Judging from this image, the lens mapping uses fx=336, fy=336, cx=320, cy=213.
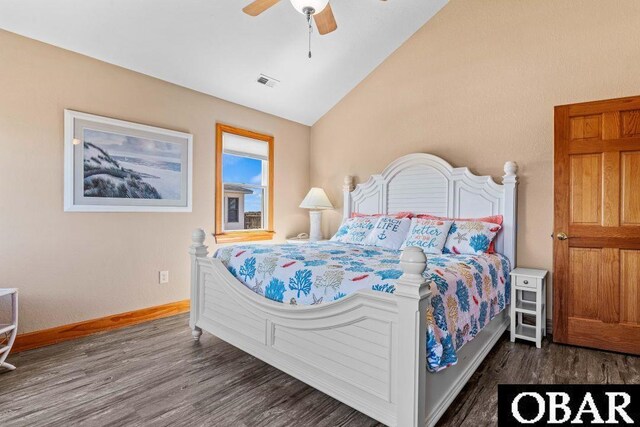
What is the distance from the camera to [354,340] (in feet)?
5.90

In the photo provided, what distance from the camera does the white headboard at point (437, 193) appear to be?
316 centimetres

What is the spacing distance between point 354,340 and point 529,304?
208cm

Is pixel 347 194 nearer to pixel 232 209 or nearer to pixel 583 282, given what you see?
pixel 232 209

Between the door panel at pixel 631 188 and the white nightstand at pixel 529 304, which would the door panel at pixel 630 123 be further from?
the white nightstand at pixel 529 304

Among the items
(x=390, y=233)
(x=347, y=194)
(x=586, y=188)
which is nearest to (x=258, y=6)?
(x=390, y=233)

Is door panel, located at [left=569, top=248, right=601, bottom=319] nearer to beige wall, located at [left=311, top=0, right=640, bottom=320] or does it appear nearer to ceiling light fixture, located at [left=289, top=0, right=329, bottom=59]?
beige wall, located at [left=311, top=0, right=640, bottom=320]

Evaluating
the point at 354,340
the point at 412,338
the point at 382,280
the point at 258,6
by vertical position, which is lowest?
the point at 354,340

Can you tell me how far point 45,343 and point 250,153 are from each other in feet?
8.96

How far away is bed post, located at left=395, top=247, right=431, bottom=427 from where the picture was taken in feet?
4.96

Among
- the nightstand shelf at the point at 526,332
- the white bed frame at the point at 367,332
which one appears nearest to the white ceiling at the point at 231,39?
the white bed frame at the point at 367,332

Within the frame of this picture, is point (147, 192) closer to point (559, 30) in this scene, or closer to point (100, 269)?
point (100, 269)

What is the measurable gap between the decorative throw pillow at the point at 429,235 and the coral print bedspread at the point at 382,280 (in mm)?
311

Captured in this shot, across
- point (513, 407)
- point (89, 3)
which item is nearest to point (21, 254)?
point (89, 3)

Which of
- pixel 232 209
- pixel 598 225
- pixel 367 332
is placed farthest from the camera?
pixel 232 209
